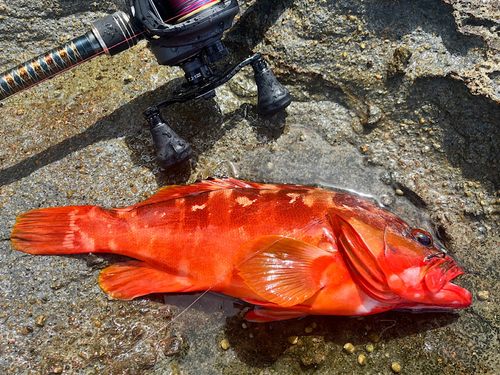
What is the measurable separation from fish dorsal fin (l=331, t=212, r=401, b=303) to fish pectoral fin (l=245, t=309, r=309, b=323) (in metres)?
0.45

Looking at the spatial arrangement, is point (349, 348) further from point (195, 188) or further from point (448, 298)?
point (195, 188)

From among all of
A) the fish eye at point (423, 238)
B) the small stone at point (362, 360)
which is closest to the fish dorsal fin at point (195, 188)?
the fish eye at point (423, 238)

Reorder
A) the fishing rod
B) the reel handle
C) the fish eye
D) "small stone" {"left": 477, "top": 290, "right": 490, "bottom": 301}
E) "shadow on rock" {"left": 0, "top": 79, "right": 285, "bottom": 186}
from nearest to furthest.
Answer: the fishing rod
the fish eye
"small stone" {"left": 477, "top": 290, "right": 490, "bottom": 301}
the reel handle
"shadow on rock" {"left": 0, "top": 79, "right": 285, "bottom": 186}

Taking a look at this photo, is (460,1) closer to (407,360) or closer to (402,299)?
(402,299)

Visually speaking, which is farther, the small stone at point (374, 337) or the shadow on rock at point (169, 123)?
the shadow on rock at point (169, 123)

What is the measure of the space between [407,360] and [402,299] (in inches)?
18.3

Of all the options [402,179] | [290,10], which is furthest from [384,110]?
[290,10]

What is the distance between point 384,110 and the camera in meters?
2.71

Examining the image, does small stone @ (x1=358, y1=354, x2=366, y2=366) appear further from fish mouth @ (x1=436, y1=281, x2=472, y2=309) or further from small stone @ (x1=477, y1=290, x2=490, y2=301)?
small stone @ (x1=477, y1=290, x2=490, y2=301)

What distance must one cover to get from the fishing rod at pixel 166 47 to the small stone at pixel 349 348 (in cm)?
174

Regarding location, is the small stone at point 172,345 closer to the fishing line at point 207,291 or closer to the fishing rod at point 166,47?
the fishing line at point 207,291

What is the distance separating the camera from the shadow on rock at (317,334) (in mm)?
2326

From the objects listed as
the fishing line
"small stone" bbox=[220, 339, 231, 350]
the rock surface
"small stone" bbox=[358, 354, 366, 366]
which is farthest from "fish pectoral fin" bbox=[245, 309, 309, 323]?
"small stone" bbox=[358, 354, 366, 366]

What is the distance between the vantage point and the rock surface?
2.34 m
